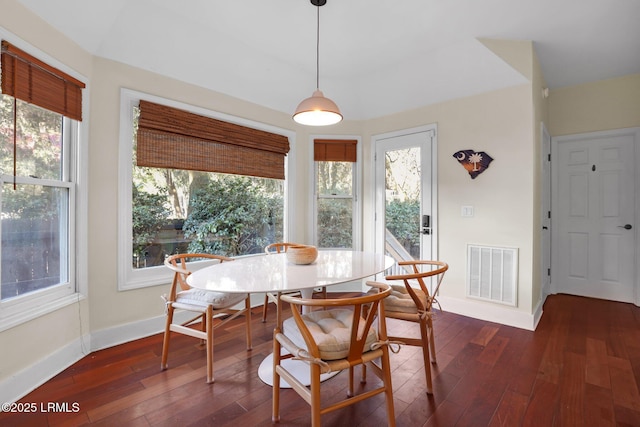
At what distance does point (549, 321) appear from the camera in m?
2.99

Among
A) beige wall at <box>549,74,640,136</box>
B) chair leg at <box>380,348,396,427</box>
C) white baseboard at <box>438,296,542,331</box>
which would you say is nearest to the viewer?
chair leg at <box>380,348,396,427</box>

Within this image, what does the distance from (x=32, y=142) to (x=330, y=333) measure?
227 cm

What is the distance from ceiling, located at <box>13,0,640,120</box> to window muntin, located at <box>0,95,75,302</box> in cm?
69

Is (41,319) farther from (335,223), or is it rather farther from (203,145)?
(335,223)

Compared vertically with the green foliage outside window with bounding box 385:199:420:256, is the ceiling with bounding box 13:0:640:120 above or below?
above

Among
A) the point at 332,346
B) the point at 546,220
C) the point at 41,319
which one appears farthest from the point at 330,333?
the point at 546,220

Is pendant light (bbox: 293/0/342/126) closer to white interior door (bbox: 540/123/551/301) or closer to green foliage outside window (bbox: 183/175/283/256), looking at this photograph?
green foliage outside window (bbox: 183/175/283/256)

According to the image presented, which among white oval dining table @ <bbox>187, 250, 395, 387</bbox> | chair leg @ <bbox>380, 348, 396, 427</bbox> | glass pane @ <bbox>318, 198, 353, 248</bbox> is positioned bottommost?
chair leg @ <bbox>380, 348, 396, 427</bbox>

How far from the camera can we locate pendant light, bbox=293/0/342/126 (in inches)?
79.4

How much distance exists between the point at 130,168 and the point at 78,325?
128cm

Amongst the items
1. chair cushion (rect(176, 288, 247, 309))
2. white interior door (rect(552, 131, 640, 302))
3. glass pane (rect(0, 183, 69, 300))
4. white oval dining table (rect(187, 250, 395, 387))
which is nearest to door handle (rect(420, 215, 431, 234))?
white oval dining table (rect(187, 250, 395, 387))

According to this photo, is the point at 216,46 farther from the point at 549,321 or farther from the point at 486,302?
the point at 549,321

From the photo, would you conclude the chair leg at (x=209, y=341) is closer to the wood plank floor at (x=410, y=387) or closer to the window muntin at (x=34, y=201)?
the wood plank floor at (x=410, y=387)

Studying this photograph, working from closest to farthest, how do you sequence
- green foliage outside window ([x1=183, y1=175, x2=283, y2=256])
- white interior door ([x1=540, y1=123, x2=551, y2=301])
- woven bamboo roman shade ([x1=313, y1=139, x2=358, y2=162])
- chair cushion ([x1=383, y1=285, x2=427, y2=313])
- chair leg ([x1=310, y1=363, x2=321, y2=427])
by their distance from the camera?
chair leg ([x1=310, y1=363, x2=321, y2=427])
chair cushion ([x1=383, y1=285, x2=427, y2=313])
green foliage outside window ([x1=183, y1=175, x2=283, y2=256])
white interior door ([x1=540, y1=123, x2=551, y2=301])
woven bamboo roman shade ([x1=313, y1=139, x2=358, y2=162])
